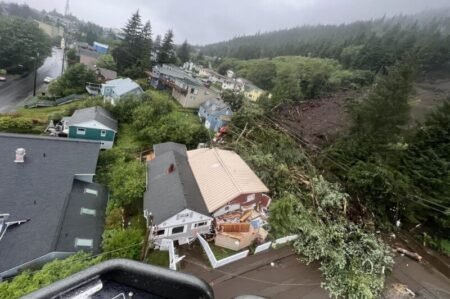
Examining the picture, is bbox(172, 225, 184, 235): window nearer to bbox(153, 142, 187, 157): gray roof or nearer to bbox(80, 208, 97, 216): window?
bbox(80, 208, 97, 216): window

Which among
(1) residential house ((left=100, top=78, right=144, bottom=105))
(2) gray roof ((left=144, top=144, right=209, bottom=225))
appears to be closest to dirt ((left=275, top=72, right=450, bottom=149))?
(2) gray roof ((left=144, top=144, right=209, bottom=225))

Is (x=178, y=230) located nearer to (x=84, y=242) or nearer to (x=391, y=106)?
(x=84, y=242)

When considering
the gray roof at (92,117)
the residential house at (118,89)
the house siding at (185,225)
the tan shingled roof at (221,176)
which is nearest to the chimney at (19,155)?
the gray roof at (92,117)

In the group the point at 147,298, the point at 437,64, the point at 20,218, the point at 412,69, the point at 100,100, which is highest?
the point at 437,64

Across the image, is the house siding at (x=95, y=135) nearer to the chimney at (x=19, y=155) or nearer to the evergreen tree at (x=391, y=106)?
the chimney at (x=19, y=155)

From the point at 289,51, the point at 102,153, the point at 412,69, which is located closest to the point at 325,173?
the point at 412,69

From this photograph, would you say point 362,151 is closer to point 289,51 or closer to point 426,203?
point 426,203

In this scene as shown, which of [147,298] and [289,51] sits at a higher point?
[289,51]
